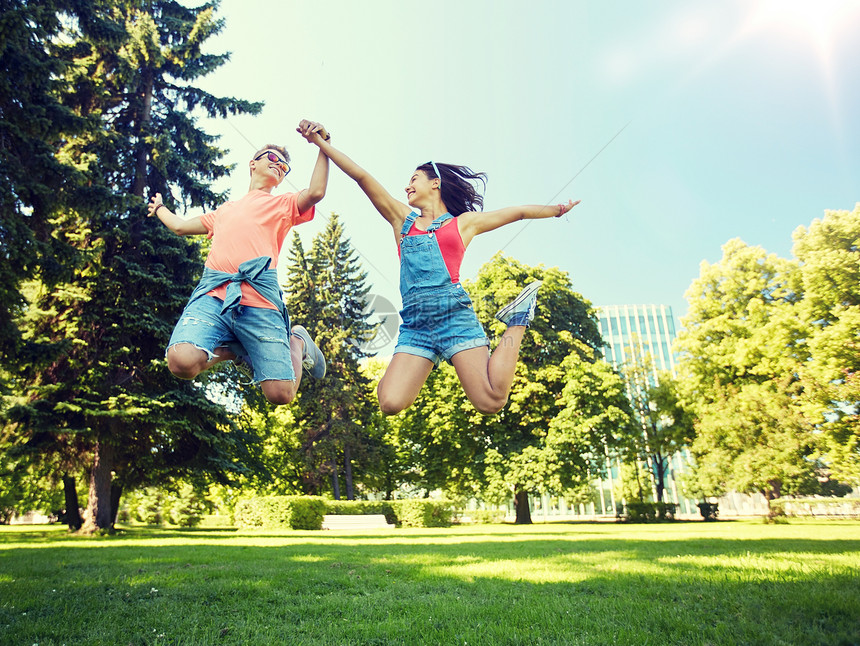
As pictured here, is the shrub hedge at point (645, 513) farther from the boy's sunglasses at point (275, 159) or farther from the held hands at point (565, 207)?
the boy's sunglasses at point (275, 159)

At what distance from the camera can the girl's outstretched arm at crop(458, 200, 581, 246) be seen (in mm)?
4387

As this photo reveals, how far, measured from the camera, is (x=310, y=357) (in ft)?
15.9

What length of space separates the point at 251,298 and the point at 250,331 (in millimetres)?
261

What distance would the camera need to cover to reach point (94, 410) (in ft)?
46.4

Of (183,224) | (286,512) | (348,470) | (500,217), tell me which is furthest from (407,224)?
(348,470)

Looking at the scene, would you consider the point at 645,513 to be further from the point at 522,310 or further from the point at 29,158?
the point at 29,158

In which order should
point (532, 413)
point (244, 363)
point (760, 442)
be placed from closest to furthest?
point (244, 363)
point (760, 442)
point (532, 413)

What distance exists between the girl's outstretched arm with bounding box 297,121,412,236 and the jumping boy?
4.4 inches

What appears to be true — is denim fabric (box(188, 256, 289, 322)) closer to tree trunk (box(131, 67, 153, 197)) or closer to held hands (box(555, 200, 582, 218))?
held hands (box(555, 200, 582, 218))

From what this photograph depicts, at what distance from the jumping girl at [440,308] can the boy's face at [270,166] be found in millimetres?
693

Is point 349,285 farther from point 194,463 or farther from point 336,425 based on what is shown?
point 194,463

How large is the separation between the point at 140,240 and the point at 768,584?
55.1 ft

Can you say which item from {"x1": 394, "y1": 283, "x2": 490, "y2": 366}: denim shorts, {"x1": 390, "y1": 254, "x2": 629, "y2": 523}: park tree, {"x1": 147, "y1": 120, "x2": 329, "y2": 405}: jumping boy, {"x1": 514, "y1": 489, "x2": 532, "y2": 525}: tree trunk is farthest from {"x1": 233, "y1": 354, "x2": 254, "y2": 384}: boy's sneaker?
{"x1": 514, "y1": 489, "x2": 532, "y2": 525}: tree trunk

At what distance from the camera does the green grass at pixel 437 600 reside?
4.39m
